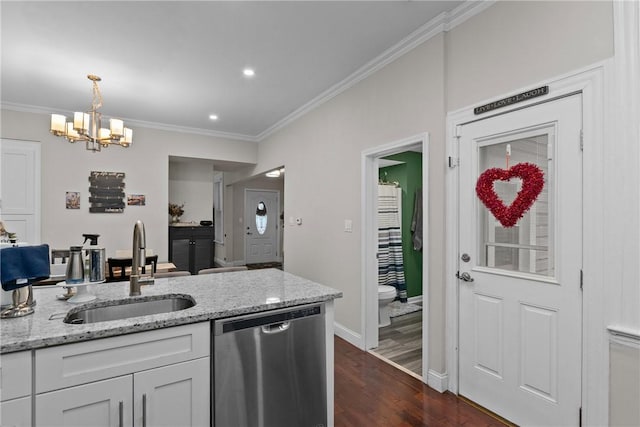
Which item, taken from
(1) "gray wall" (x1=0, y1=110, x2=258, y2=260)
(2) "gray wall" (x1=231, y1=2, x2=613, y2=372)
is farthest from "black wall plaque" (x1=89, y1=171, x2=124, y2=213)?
(2) "gray wall" (x1=231, y1=2, x2=613, y2=372)

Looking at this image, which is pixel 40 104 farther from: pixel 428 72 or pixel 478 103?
pixel 478 103

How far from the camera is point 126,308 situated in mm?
1736

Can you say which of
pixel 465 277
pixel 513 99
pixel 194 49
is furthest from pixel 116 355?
pixel 194 49

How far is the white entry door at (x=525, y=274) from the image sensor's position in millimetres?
1798

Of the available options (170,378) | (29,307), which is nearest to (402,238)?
(170,378)

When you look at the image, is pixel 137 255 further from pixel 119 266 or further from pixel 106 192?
pixel 106 192

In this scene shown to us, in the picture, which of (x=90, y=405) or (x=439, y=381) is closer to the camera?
(x=90, y=405)

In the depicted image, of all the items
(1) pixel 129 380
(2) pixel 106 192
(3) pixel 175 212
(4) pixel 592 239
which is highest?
(2) pixel 106 192

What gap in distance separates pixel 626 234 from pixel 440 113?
4.63 ft

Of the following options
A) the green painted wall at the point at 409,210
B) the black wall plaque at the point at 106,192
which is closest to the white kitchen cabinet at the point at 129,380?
the green painted wall at the point at 409,210

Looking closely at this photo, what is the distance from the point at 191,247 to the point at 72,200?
2049mm

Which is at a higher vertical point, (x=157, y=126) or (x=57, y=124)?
(x=157, y=126)

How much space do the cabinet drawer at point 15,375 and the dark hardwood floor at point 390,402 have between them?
5.61ft

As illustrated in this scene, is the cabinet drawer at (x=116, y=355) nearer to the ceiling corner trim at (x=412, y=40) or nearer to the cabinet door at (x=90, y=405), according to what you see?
the cabinet door at (x=90, y=405)
